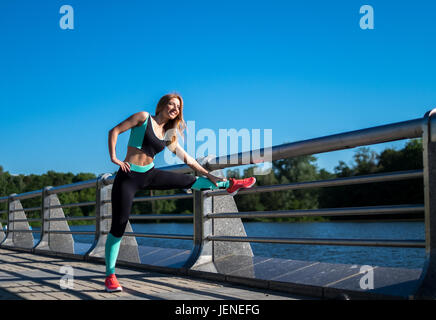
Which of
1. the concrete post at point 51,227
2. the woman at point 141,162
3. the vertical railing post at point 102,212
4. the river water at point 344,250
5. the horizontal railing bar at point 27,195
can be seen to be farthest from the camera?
the horizontal railing bar at point 27,195

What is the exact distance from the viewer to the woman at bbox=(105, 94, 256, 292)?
4.04 m

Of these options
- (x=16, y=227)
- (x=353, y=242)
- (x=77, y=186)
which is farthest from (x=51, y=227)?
(x=353, y=242)

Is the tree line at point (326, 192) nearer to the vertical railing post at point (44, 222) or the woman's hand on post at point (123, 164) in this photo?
the vertical railing post at point (44, 222)

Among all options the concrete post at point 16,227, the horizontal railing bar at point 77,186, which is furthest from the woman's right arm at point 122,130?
the concrete post at point 16,227

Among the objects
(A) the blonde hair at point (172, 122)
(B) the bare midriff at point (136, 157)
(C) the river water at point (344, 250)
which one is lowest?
(C) the river water at point (344, 250)

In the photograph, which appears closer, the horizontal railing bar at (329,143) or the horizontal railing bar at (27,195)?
the horizontal railing bar at (329,143)

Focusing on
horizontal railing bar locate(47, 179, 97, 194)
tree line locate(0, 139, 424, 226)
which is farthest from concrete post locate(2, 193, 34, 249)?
tree line locate(0, 139, 424, 226)

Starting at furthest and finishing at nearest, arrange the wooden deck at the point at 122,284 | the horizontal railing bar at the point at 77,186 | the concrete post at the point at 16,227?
the concrete post at the point at 16,227
the horizontal railing bar at the point at 77,186
the wooden deck at the point at 122,284

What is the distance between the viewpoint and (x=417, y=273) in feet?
10.6

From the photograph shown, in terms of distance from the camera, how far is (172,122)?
437 centimetres

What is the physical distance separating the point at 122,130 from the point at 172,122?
57 centimetres

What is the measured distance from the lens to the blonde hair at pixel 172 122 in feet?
14.0

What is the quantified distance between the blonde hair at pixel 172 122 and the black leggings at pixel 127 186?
14.1 inches
